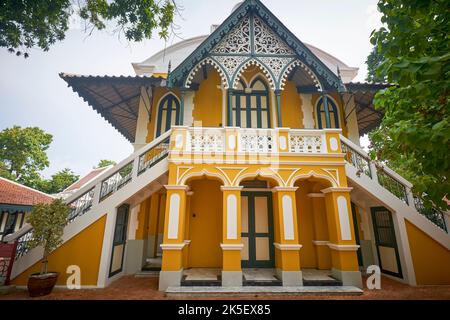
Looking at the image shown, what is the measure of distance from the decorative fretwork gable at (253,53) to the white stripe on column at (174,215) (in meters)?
4.26

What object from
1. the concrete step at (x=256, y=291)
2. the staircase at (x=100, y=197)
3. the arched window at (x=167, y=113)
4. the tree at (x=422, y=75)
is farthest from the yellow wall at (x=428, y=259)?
the arched window at (x=167, y=113)

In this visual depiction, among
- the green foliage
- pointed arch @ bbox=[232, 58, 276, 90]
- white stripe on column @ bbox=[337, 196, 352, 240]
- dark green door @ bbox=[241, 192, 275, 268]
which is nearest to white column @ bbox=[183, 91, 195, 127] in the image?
pointed arch @ bbox=[232, 58, 276, 90]

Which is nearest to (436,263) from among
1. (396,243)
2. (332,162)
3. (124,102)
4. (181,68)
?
(396,243)

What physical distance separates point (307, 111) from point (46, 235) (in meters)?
10.8

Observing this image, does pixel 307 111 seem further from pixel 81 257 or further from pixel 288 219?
pixel 81 257

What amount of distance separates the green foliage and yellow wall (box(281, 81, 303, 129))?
9057 mm

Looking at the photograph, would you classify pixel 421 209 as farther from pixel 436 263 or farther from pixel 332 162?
pixel 332 162

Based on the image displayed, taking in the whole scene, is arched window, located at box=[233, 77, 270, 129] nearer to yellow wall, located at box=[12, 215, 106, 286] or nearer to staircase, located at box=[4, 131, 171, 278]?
staircase, located at box=[4, 131, 171, 278]

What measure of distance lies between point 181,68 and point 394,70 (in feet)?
21.7

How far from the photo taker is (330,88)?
344 inches

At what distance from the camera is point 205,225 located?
8.77 meters

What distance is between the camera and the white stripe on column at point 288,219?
6701 mm

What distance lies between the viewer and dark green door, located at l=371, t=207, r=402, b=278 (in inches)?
288

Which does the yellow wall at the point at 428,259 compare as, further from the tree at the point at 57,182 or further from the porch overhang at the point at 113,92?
the tree at the point at 57,182
